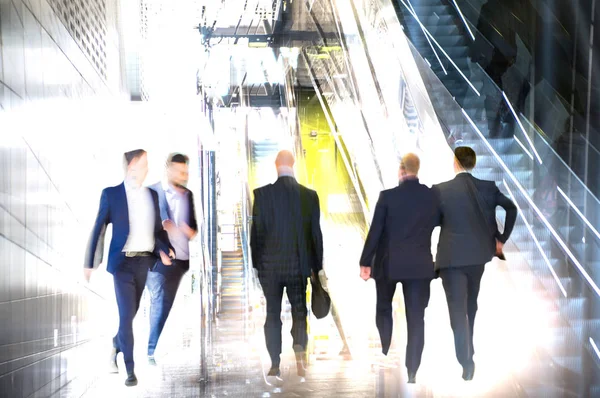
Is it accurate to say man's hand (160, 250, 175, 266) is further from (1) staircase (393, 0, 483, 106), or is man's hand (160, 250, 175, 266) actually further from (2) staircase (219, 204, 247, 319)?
(1) staircase (393, 0, 483, 106)

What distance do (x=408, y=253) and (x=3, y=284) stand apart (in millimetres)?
2313

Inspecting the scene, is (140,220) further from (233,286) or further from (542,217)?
(542,217)

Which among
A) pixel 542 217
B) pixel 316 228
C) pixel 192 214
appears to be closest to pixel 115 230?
pixel 192 214

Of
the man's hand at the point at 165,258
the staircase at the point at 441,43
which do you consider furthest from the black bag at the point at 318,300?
the staircase at the point at 441,43

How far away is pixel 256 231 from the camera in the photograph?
5.64 meters

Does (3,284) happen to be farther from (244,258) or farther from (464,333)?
(464,333)

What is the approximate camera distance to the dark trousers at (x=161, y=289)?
18.1ft

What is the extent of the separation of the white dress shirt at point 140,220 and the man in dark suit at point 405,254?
4.33 feet

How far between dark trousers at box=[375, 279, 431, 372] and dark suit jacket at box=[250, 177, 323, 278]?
45 centimetres

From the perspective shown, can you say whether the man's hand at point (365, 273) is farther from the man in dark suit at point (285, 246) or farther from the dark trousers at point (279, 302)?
the dark trousers at point (279, 302)

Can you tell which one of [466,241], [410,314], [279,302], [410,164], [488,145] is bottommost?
[410,314]

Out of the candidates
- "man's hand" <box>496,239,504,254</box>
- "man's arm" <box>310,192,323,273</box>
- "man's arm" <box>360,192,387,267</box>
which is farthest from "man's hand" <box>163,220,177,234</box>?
"man's hand" <box>496,239,504,254</box>

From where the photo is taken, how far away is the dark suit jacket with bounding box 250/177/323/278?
5633mm

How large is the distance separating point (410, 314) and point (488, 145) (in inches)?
48.1
